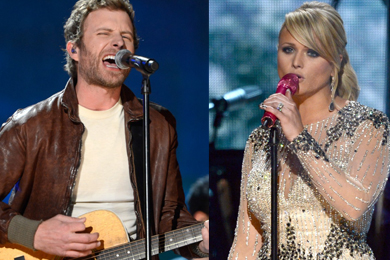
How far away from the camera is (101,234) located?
7.29 feet

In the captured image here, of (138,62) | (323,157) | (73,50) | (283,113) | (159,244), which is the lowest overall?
(159,244)

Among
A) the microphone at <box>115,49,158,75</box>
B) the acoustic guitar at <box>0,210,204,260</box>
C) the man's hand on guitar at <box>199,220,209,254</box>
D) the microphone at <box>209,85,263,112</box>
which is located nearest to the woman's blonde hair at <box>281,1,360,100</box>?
the microphone at <box>209,85,263,112</box>

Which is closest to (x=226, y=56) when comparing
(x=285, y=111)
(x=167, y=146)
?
(x=285, y=111)

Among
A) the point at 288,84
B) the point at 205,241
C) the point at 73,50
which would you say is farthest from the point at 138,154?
the point at 288,84

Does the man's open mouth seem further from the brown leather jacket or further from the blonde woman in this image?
the blonde woman

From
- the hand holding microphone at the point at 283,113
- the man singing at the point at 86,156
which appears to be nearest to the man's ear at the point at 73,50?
the man singing at the point at 86,156

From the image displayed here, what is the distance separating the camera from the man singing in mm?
2184

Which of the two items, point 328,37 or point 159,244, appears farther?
point 159,244

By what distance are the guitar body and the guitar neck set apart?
32mm

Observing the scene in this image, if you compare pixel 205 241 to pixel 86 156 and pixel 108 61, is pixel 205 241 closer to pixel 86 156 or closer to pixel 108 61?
pixel 86 156

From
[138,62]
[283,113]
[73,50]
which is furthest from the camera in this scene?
[73,50]

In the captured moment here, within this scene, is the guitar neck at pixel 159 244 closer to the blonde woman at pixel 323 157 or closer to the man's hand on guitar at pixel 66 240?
the man's hand on guitar at pixel 66 240

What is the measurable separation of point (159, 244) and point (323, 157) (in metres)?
1.09

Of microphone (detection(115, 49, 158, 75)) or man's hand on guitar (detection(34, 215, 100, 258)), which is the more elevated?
microphone (detection(115, 49, 158, 75))
